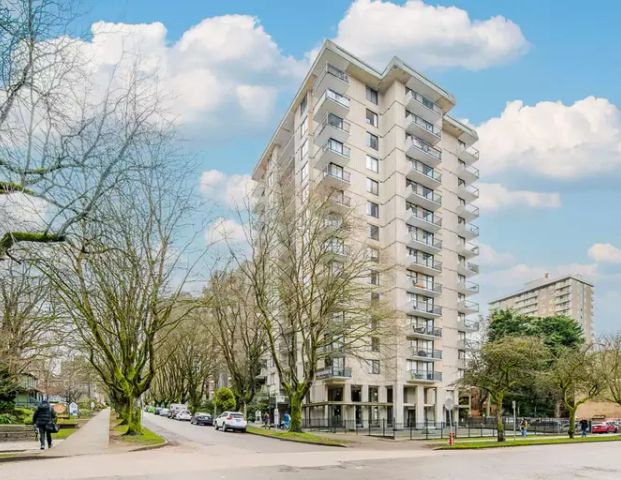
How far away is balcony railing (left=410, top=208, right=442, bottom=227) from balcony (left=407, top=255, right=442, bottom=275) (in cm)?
399

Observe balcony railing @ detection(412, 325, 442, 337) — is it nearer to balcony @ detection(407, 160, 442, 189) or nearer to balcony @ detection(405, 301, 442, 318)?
balcony @ detection(405, 301, 442, 318)

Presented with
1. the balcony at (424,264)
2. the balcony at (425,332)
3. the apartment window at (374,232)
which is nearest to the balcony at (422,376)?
the balcony at (425,332)

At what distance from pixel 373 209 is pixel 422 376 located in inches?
699

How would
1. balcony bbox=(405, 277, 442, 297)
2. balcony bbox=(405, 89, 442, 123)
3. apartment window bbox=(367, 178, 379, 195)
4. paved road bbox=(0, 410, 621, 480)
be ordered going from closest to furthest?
paved road bbox=(0, 410, 621, 480), balcony bbox=(405, 277, 442, 297), apartment window bbox=(367, 178, 379, 195), balcony bbox=(405, 89, 442, 123)

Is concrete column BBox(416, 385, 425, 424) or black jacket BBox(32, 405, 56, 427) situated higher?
black jacket BBox(32, 405, 56, 427)

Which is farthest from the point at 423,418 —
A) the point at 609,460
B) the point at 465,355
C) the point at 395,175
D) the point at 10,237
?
the point at 10,237

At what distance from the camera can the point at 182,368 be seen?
75.1m

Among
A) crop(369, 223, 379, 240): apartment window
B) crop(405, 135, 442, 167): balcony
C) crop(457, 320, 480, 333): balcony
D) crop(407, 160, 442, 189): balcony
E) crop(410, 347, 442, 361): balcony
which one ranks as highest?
crop(405, 135, 442, 167): balcony

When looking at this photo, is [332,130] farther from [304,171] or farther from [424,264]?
[424,264]

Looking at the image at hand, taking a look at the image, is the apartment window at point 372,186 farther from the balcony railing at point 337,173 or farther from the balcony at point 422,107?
the balcony at point 422,107

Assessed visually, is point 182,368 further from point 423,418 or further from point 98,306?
point 98,306

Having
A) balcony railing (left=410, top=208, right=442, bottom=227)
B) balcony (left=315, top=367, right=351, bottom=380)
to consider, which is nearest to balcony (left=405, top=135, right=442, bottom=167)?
balcony railing (left=410, top=208, right=442, bottom=227)

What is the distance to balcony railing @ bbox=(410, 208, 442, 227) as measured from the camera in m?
66.9

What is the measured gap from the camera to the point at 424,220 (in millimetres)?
66875
